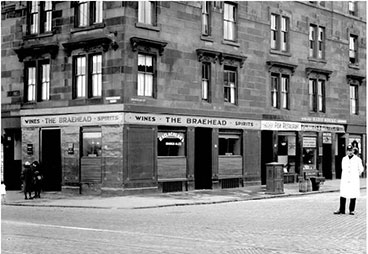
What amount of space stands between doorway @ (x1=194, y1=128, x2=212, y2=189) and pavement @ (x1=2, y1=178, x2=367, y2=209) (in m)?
0.96

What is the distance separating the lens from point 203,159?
31203 millimetres

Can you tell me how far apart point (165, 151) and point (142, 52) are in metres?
4.55

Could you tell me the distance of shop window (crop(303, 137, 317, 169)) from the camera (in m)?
37.1

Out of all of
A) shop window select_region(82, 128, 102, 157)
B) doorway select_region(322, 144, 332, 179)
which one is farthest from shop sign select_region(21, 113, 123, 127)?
doorway select_region(322, 144, 332, 179)

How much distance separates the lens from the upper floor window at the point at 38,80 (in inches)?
1201

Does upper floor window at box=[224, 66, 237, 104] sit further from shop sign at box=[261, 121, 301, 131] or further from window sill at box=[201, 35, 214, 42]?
shop sign at box=[261, 121, 301, 131]

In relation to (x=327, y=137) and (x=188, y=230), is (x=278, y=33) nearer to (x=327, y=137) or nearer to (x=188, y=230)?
(x=327, y=137)

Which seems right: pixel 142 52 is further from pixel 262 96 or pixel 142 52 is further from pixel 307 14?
pixel 307 14

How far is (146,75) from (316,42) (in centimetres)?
1412

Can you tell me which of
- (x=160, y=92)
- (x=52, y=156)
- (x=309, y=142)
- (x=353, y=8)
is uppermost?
(x=353, y=8)

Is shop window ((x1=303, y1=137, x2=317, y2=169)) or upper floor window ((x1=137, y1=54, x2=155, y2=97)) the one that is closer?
upper floor window ((x1=137, y1=54, x2=155, y2=97))

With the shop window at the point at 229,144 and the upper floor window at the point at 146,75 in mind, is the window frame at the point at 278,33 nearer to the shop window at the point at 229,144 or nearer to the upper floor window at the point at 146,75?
the shop window at the point at 229,144

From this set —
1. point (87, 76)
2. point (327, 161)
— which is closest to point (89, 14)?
point (87, 76)

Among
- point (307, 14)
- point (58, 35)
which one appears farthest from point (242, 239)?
point (307, 14)
